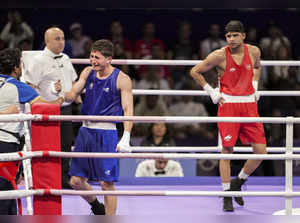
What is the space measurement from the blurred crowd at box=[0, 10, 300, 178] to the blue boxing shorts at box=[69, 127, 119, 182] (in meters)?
2.73

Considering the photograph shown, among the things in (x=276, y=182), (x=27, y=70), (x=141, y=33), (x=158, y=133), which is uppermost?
(x=141, y=33)

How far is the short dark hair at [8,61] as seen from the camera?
11.9 feet

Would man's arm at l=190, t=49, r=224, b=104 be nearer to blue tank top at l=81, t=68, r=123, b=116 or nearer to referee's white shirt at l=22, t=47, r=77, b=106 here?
blue tank top at l=81, t=68, r=123, b=116

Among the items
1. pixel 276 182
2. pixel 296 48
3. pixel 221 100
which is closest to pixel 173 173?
pixel 276 182

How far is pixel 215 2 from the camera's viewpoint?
26.1ft

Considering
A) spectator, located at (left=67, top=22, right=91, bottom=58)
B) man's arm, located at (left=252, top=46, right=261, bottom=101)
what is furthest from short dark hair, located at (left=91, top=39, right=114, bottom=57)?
spectator, located at (left=67, top=22, right=91, bottom=58)

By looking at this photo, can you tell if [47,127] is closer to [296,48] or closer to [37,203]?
[37,203]

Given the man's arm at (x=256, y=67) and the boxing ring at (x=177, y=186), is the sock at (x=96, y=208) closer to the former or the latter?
the boxing ring at (x=177, y=186)

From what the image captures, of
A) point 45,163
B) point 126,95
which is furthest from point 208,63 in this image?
point 45,163

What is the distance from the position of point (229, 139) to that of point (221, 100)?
0.98ft

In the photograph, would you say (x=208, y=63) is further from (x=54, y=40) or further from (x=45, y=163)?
(x=45, y=163)

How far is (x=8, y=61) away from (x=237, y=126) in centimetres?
177

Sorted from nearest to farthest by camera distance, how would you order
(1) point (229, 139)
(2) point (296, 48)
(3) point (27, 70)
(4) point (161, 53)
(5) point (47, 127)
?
(5) point (47, 127) < (1) point (229, 139) < (3) point (27, 70) < (4) point (161, 53) < (2) point (296, 48)

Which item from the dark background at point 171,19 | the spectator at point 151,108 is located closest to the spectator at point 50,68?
the spectator at point 151,108
